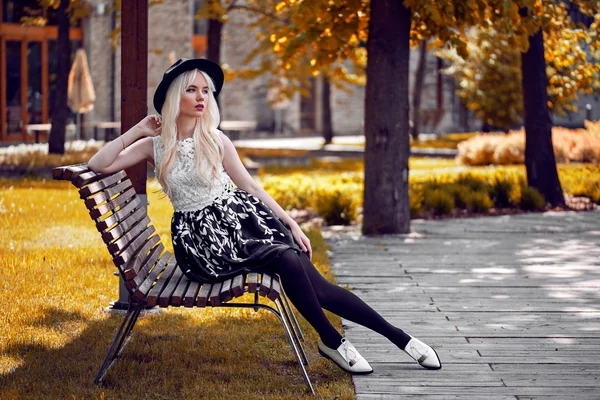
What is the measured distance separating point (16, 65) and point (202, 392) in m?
24.3

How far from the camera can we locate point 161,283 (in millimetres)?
4758

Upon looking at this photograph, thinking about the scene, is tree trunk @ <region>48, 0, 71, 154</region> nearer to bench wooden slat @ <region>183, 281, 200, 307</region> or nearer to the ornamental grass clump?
the ornamental grass clump

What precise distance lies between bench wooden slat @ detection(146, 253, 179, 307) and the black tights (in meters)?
0.57

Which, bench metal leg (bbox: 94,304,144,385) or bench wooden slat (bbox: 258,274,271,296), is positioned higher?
bench wooden slat (bbox: 258,274,271,296)

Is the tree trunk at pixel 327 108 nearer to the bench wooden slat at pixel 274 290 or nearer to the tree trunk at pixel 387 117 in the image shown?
the tree trunk at pixel 387 117

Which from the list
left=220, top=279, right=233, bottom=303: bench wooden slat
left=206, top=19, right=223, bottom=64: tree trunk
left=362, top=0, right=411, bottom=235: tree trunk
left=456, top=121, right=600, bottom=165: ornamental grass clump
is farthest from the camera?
left=206, top=19, right=223, bottom=64: tree trunk

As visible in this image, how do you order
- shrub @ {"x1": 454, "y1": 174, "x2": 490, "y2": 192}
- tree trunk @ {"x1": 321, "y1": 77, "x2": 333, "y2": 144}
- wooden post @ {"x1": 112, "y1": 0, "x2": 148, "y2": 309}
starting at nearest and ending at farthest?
wooden post @ {"x1": 112, "y1": 0, "x2": 148, "y2": 309}
shrub @ {"x1": 454, "y1": 174, "x2": 490, "y2": 192}
tree trunk @ {"x1": 321, "y1": 77, "x2": 333, "y2": 144}

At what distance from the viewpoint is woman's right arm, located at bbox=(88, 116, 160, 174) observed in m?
4.81

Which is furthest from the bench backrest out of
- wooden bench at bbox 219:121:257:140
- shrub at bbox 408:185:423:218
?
wooden bench at bbox 219:121:257:140

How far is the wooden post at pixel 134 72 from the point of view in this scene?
19.6ft

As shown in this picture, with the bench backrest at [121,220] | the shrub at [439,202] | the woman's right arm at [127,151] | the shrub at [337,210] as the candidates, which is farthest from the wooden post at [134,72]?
the shrub at [439,202]

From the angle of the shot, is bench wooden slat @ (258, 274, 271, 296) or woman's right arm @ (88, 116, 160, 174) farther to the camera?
woman's right arm @ (88, 116, 160, 174)

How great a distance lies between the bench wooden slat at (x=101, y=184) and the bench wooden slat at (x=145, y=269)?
45cm

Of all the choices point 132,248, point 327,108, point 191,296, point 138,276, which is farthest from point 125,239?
point 327,108
